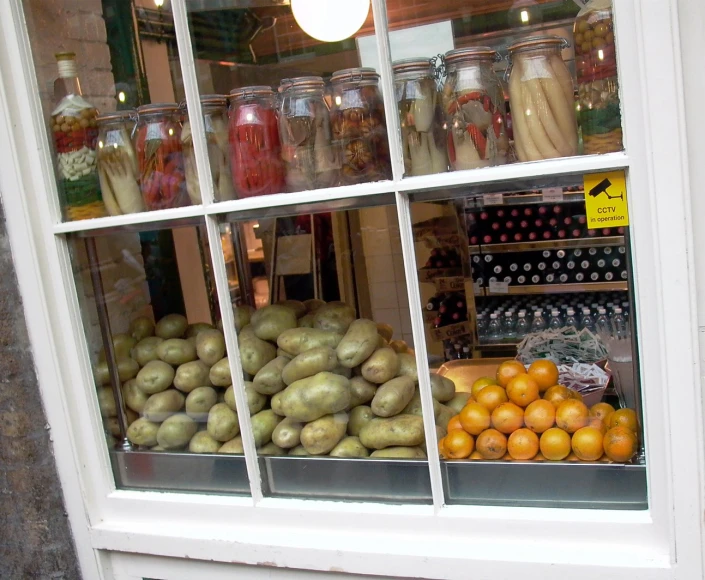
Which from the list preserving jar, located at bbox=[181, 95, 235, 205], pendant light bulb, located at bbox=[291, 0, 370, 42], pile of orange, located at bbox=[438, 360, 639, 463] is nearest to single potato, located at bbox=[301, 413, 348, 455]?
pile of orange, located at bbox=[438, 360, 639, 463]

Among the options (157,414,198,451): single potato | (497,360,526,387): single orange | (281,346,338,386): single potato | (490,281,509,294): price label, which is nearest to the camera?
(497,360,526,387): single orange

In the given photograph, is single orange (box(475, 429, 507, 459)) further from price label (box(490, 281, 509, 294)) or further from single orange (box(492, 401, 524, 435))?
price label (box(490, 281, 509, 294))

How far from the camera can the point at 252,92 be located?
1.75m

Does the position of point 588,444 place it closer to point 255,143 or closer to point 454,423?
point 454,423

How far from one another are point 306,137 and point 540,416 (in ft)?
2.79

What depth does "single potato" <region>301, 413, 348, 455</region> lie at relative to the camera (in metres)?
1.77

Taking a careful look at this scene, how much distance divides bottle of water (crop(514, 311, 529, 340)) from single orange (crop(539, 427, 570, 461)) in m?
0.37

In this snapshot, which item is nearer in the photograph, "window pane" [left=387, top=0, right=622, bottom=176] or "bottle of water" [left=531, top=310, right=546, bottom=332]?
"window pane" [left=387, top=0, right=622, bottom=176]

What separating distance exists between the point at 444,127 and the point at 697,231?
1.82ft

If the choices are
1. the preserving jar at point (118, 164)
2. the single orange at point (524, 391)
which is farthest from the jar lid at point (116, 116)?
the single orange at point (524, 391)

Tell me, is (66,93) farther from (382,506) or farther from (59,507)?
(382,506)

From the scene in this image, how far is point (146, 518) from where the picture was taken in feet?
6.31

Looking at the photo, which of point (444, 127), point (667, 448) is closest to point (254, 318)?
point (444, 127)

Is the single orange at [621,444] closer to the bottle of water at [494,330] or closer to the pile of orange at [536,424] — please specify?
the pile of orange at [536,424]
